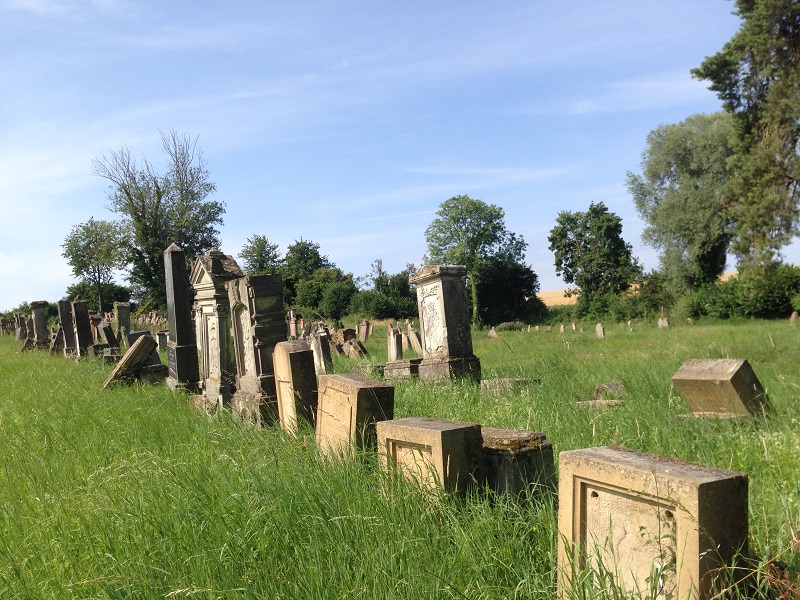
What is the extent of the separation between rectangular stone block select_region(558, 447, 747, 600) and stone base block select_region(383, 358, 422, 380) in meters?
9.13

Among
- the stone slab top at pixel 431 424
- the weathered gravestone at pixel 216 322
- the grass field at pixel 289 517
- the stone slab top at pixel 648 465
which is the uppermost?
the weathered gravestone at pixel 216 322

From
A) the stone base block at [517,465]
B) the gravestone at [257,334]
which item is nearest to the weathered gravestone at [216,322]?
the gravestone at [257,334]

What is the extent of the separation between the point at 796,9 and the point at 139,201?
38.9 m

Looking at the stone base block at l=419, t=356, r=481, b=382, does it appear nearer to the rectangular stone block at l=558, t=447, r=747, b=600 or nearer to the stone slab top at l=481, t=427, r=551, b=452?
the stone slab top at l=481, t=427, r=551, b=452

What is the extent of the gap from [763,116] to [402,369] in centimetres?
1877

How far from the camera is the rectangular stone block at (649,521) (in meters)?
2.62

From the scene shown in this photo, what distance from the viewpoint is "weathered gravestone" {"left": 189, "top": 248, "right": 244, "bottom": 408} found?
10.2m

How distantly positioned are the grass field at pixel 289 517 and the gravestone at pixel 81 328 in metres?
13.4

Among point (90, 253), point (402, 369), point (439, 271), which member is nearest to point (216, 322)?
point (402, 369)

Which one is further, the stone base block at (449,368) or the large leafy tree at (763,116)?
the large leafy tree at (763,116)

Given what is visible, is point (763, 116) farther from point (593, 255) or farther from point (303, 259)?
point (303, 259)

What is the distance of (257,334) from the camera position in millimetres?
8734

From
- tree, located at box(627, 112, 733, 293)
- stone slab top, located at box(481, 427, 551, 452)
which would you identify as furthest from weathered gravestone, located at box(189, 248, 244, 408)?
tree, located at box(627, 112, 733, 293)

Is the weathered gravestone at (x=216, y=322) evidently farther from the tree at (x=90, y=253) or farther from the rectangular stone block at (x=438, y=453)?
the tree at (x=90, y=253)
